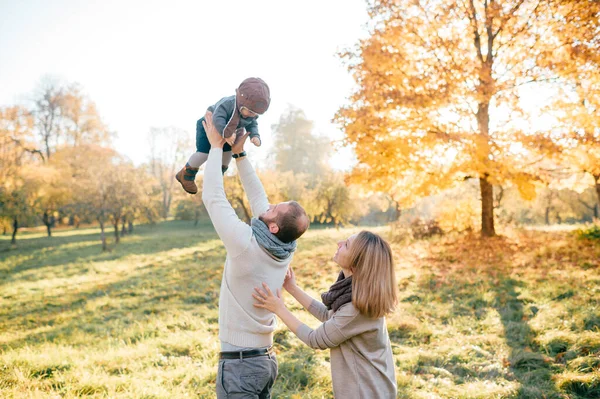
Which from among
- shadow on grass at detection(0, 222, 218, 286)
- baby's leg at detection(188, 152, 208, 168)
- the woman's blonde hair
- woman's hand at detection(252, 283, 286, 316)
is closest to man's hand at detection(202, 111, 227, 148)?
baby's leg at detection(188, 152, 208, 168)

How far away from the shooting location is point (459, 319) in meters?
6.89

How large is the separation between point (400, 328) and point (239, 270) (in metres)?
4.92

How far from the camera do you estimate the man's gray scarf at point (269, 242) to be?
2.23 metres

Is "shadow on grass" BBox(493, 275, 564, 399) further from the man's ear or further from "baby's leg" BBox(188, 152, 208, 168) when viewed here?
"baby's leg" BBox(188, 152, 208, 168)

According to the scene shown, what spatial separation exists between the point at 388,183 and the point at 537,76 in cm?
474

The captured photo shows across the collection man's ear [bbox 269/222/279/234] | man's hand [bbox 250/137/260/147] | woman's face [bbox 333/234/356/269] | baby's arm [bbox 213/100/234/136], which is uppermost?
baby's arm [bbox 213/100/234/136]

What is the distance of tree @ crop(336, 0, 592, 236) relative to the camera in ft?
35.1

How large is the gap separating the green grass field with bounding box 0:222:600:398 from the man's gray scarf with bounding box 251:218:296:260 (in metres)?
2.51

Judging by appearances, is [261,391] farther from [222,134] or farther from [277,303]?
[222,134]

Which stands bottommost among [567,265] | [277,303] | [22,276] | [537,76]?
[22,276]

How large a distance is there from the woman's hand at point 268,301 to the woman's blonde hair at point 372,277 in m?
0.41

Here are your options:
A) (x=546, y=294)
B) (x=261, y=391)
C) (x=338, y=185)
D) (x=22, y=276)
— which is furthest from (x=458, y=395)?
(x=338, y=185)

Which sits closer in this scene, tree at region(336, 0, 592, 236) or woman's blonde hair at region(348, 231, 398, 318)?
woman's blonde hair at region(348, 231, 398, 318)

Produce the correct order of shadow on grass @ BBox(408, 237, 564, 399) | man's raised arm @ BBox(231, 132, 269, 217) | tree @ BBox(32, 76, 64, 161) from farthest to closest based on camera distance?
tree @ BBox(32, 76, 64, 161), shadow on grass @ BBox(408, 237, 564, 399), man's raised arm @ BBox(231, 132, 269, 217)
